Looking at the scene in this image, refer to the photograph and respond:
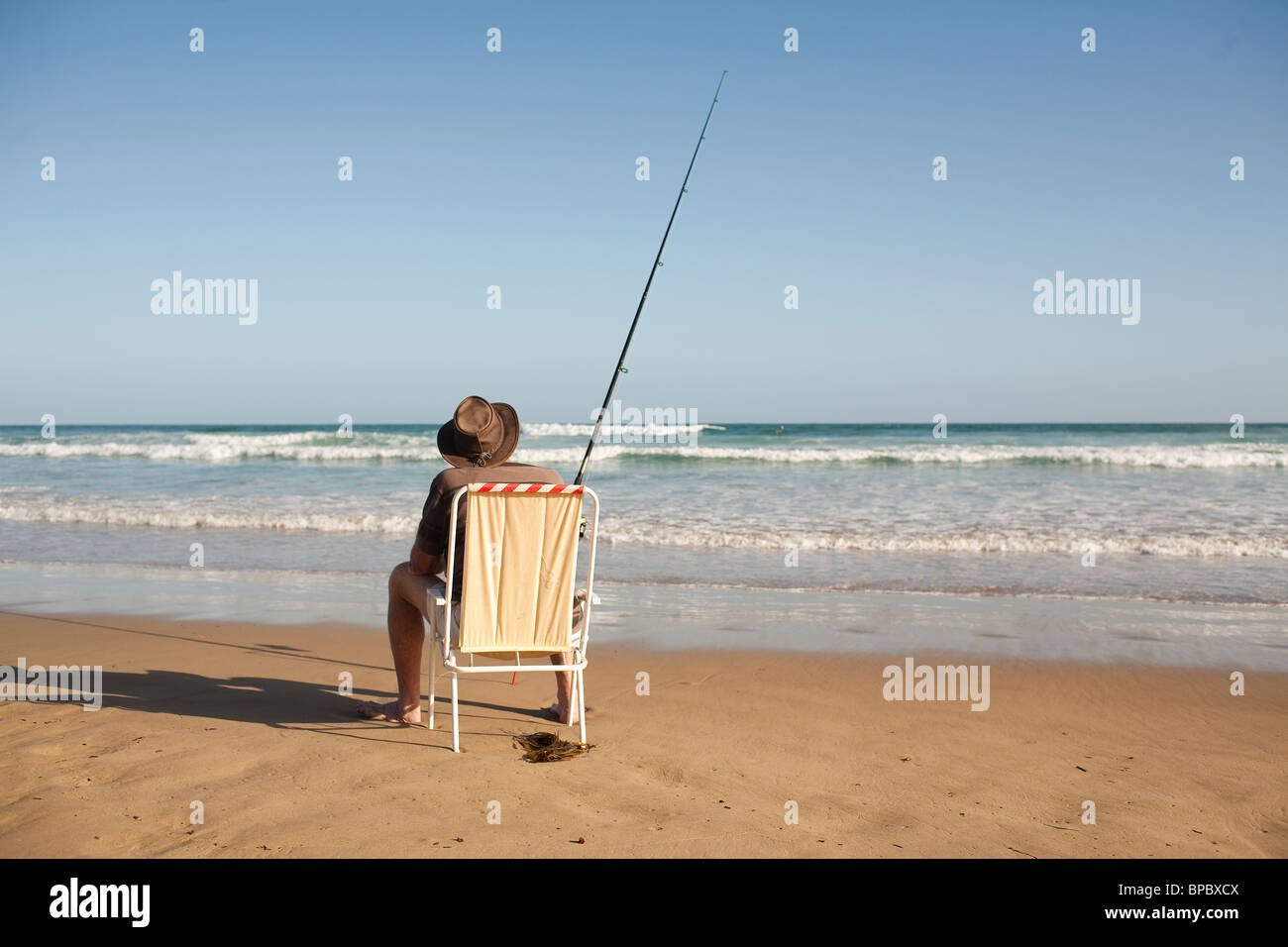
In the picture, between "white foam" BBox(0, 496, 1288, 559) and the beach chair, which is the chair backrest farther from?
"white foam" BBox(0, 496, 1288, 559)

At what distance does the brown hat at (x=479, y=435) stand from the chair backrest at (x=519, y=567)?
1.05 feet

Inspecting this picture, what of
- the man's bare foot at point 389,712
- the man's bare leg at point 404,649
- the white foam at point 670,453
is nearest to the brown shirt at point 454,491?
the man's bare leg at point 404,649

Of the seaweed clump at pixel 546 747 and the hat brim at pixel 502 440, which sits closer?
the seaweed clump at pixel 546 747

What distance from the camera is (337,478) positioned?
66.5 ft

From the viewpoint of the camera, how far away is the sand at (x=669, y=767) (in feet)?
9.78

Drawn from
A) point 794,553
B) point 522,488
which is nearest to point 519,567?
point 522,488

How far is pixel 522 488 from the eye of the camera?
153 inches

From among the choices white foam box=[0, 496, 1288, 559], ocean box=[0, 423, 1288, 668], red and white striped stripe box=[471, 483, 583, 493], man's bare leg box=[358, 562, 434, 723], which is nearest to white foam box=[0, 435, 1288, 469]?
ocean box=[0, 423, 1288, 668]

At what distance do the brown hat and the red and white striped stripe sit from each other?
257mm

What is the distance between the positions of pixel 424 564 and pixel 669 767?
1452 millimetres

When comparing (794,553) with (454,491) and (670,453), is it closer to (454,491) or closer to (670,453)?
(454,491)

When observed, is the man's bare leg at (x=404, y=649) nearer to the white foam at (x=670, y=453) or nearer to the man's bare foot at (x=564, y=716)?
the man's bare foot at (x=564, y=716)
